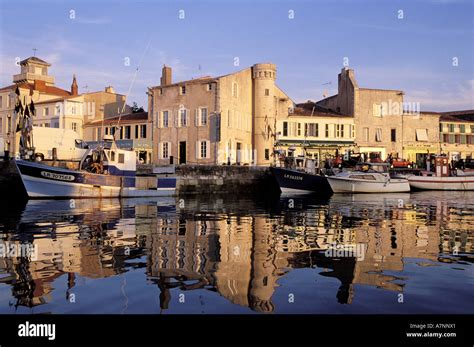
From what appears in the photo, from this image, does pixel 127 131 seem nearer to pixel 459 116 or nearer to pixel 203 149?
pixel 203 149

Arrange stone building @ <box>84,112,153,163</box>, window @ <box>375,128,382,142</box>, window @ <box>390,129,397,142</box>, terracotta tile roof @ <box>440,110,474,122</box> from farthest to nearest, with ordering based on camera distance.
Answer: terracotta tile roof @ <box>440,110,474,122</box>
window @ <box>390,129,397,142</box>
window @ <box>375,128,382,142</box>
stone building @ <box>84,112,153,163</box>

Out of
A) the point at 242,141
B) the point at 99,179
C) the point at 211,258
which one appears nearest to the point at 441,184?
the point at 242,141

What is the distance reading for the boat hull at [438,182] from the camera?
157ft

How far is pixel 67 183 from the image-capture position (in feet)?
104

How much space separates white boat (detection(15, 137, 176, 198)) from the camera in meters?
31.1

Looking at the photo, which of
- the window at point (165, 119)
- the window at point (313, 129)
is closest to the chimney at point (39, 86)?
Result: the window at point (165, 119)

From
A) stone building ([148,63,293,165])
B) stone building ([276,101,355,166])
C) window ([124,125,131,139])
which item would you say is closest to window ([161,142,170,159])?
stone building ([148,63,293,165])

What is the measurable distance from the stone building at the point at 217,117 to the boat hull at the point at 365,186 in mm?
11656

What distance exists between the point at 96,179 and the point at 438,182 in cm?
3499

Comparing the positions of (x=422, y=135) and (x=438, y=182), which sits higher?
(x=422, y=135)

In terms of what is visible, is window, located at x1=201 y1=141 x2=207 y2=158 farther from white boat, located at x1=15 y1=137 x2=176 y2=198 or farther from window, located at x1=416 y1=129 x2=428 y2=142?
window, located at x1=416 y1=129 x2=428 y2=142

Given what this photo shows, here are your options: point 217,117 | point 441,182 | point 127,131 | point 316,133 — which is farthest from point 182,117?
point 441,182

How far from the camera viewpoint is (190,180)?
40.4m
